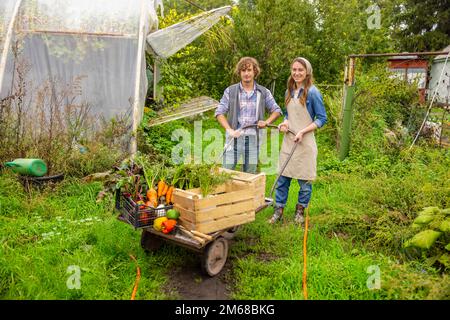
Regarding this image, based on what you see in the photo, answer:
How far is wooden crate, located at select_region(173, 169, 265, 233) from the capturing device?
366cm

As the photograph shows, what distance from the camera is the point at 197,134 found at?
10.2 m

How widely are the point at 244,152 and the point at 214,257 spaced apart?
173 centimetres

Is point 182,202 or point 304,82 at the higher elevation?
point 304,82

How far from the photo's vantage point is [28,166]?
212 inches

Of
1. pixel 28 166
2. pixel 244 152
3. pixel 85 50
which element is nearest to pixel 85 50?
pixel 85 50

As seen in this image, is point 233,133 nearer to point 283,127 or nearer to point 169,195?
point 283,127

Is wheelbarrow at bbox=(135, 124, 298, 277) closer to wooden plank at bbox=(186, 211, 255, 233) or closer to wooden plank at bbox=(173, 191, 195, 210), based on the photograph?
wooden plank at bbox=(186, 211, 255, 233)

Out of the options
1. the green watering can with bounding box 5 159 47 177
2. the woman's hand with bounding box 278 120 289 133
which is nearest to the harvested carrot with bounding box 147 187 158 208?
the woman's hand with bounding box 278 120 289 133

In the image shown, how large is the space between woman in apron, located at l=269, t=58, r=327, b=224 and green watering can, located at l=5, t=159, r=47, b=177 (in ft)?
10.0

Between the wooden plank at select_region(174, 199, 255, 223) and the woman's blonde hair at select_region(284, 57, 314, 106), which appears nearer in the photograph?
the wooden plank at select_region(174, 199, 255, 223)

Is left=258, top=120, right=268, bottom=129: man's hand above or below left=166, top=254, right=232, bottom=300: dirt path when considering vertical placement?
above

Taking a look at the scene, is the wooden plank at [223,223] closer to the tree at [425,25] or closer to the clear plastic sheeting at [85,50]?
the clear plastic sheeting at [85,50]

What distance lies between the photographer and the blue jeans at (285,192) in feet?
17.0

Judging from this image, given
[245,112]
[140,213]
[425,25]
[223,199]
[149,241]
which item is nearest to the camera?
[140,213]
